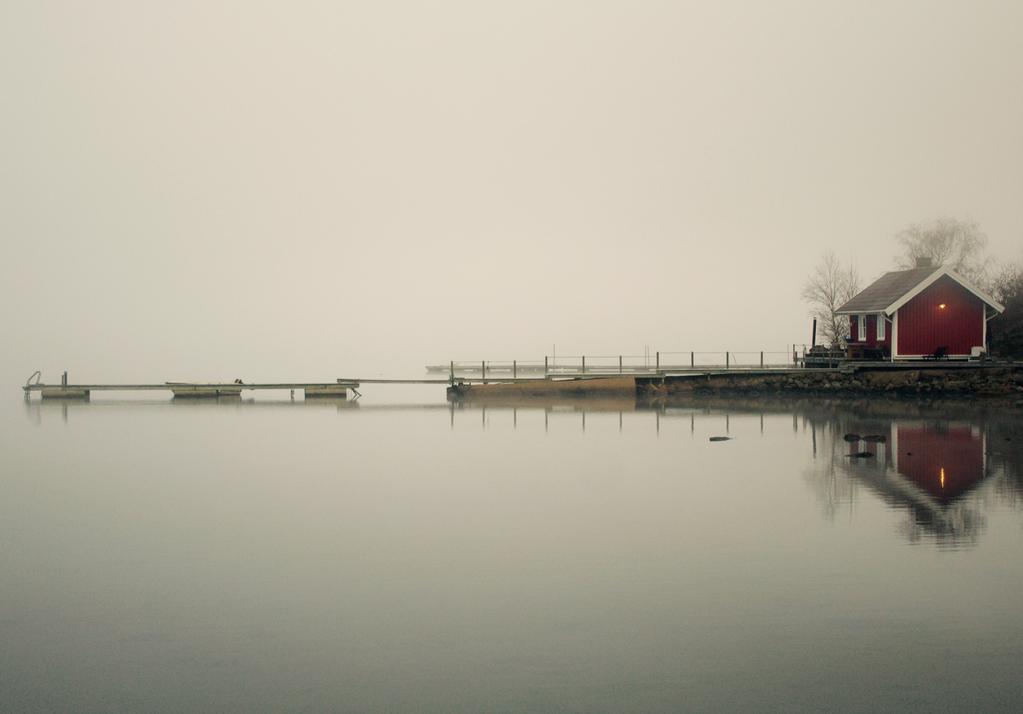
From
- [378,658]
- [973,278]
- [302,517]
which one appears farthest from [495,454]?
[973,278]

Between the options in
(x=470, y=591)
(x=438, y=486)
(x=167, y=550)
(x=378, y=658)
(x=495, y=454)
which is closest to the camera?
(x=378, y=658)

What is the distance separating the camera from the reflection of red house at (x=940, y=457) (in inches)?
918

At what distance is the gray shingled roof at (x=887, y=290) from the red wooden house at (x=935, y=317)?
0.08m

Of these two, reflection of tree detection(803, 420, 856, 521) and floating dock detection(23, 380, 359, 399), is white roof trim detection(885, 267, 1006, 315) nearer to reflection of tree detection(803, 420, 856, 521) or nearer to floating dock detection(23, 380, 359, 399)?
reflection of tree detection(803, 420, 856, 521)

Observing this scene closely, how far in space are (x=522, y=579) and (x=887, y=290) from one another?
37845mm

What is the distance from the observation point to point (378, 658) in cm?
1202

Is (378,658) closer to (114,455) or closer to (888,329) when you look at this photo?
(114,455)

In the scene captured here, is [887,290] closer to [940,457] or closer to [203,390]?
[940,457]

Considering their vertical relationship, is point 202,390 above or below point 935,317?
below

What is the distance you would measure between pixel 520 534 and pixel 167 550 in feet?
20.1

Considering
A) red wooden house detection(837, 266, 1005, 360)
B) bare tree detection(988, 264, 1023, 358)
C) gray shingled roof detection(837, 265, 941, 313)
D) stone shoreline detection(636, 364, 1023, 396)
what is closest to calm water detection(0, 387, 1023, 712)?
stone shoreline detection(636, 364, 1023, 396)

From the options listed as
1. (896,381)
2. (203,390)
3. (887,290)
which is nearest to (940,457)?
(896,381)

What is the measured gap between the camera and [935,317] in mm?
46656

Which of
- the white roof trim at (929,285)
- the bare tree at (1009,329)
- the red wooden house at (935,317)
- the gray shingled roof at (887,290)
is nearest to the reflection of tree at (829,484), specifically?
the white roof trim at (929,285)
